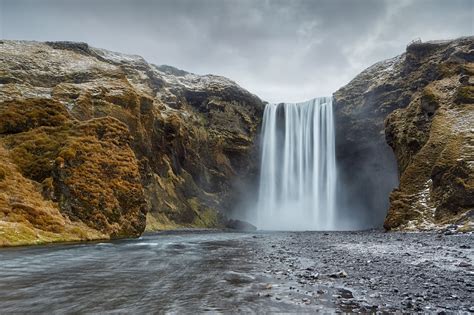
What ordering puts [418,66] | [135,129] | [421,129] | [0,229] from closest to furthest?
[0,229] < [421,129] < [135,129] < [418,66]

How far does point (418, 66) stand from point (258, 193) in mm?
40858

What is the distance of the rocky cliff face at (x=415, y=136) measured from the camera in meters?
33.7

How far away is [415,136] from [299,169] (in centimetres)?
3156

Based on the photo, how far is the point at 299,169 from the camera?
73.8 meters

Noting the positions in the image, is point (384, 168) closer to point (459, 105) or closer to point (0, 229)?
point (459, 105)

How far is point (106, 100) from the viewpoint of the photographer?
4872 centimetres

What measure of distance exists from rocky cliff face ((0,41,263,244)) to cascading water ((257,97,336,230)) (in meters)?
5.36

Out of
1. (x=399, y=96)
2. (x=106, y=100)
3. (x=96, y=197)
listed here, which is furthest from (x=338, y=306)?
(x=399, y=96)

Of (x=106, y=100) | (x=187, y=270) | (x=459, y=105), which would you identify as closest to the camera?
(x=187, y=270)

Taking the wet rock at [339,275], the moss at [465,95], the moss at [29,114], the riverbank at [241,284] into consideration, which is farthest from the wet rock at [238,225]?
the wet rock at [339,275]

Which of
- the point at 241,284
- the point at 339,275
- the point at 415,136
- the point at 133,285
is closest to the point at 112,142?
the point at 133,285

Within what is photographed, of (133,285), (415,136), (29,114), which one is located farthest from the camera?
(415,136)

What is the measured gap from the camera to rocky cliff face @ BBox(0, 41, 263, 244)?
3116cm

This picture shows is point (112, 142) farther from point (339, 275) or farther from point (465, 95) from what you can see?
point (465, 95)
